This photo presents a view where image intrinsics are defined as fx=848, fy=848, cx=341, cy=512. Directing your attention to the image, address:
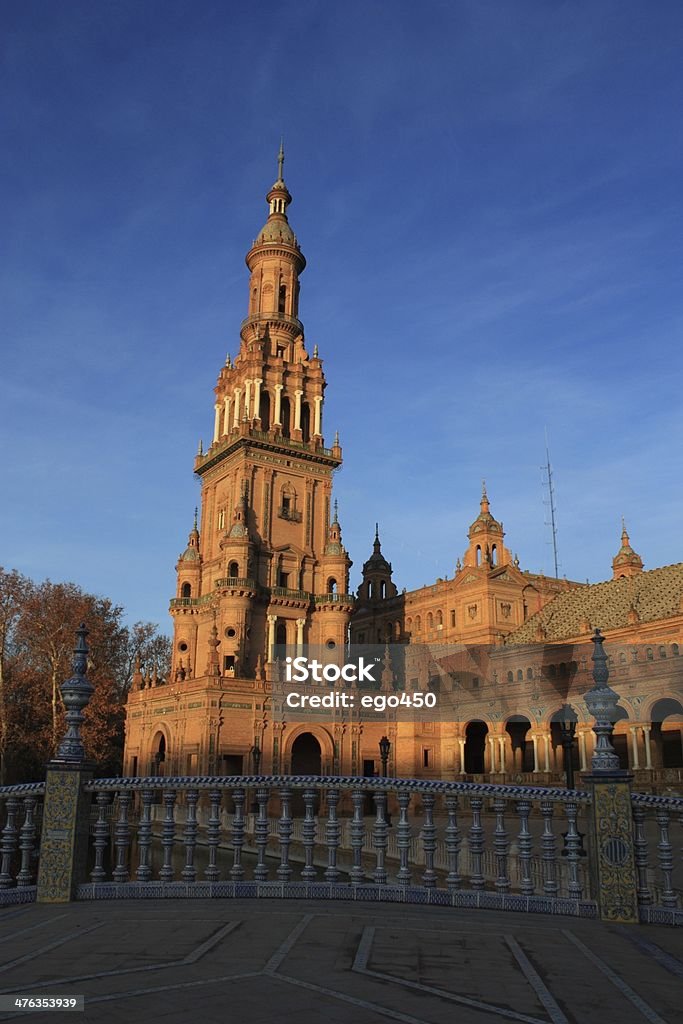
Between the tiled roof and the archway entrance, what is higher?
the tiled roof

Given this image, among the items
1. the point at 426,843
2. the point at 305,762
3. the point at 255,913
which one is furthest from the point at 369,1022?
the point at 305,762

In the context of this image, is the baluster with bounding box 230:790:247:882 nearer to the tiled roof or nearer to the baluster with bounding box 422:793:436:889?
the baluster with bounding box 422:793:436:889

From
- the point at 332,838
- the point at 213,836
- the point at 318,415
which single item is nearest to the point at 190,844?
the point at 213,836

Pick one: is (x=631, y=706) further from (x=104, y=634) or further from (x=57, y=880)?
(x=57, y=880)

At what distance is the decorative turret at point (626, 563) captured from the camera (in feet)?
185

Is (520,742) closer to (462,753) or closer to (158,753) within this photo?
(462,753)

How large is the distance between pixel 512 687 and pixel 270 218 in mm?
35143

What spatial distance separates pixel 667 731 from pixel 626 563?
16.2 meters

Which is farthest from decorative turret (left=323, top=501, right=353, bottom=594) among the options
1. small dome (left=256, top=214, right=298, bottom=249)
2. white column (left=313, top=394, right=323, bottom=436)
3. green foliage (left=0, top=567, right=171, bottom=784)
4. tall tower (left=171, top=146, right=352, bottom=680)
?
small dome (left=256, top=214, right=298, bottom=249)

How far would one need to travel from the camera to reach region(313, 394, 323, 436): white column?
178 ft

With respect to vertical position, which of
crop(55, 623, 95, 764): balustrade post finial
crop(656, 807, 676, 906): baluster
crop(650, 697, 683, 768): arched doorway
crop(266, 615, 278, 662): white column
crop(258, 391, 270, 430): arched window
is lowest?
crop(656, 807, 676, 906): baluster

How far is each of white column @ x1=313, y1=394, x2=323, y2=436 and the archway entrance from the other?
62.5ft

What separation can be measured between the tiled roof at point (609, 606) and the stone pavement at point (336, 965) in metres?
35.9

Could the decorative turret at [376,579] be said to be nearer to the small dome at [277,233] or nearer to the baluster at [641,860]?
the small dome at [277,233]
